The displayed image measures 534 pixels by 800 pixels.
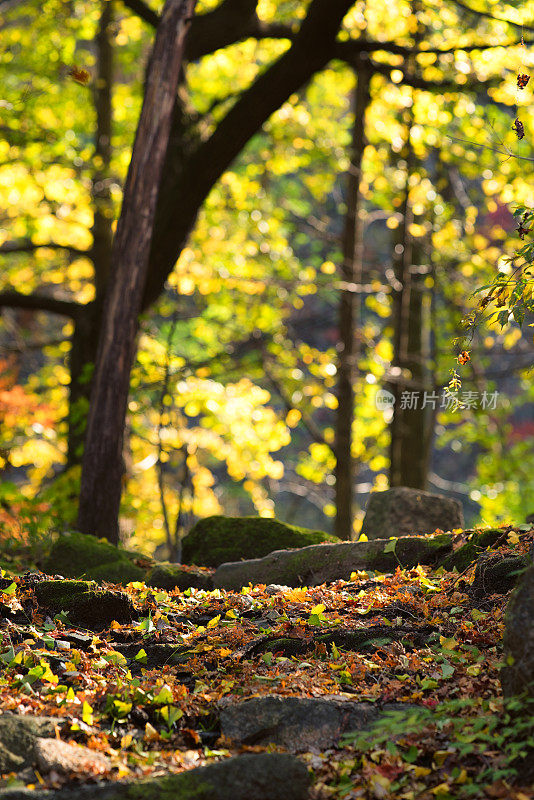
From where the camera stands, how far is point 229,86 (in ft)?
48.8

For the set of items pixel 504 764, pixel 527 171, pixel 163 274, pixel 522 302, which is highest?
pixel 527 171

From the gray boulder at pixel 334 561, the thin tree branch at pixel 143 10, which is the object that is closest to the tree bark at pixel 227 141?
the thin tree branch at pixel 143 10

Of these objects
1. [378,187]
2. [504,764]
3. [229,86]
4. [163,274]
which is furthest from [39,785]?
[229,86]

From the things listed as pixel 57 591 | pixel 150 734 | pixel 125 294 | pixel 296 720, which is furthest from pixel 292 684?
pixel 125 294

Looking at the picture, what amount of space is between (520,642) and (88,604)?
2.60 m

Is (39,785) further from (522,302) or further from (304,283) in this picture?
(304,283)

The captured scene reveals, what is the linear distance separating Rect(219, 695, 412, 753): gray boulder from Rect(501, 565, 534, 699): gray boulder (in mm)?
579

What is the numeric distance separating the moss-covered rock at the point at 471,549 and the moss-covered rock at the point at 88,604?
2064mm

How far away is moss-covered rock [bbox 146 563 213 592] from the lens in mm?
5562

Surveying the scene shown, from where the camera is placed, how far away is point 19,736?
9.73 feet

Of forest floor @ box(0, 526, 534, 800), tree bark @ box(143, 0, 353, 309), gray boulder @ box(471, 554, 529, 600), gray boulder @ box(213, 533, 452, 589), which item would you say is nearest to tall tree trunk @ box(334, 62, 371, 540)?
tree bark @ box(143, 0, 353, 309)

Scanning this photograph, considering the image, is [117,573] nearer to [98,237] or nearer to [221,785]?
[221,785]

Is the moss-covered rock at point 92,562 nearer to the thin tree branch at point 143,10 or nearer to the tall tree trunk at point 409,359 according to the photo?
the tall tree trunk at point 409,359

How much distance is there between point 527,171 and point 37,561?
9040mm
